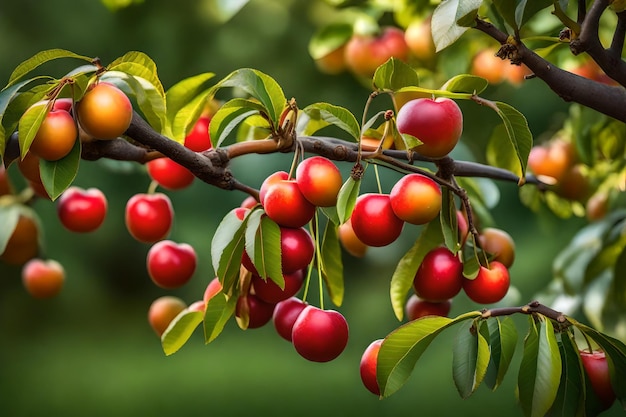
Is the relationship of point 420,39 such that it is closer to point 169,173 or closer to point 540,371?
point 169,173

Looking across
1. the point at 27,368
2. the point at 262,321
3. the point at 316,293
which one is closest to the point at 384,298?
the point at 316,293

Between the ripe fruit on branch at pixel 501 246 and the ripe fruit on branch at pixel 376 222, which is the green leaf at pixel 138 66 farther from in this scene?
the ripe fruit on branch at pixel 501 246

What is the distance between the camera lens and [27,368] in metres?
1.65

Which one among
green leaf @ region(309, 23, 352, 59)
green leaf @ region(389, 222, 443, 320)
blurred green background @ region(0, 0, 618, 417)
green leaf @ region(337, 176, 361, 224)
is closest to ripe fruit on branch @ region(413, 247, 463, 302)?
green leaf @ region(389, 222, 443, 320)

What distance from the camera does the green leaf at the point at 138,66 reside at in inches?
22.1

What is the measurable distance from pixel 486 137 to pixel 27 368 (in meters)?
1.06

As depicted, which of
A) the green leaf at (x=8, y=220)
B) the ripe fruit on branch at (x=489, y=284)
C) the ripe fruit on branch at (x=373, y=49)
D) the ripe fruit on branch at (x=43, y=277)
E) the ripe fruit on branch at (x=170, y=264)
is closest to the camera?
the ripe fruit on branch at (x=489, y=284)

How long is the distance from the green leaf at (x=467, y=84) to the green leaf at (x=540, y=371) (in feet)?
0.49

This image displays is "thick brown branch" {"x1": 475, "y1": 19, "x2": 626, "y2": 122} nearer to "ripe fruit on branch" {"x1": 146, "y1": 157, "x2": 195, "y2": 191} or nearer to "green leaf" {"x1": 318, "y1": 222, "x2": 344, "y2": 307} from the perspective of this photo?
"green leaf" {"x1": 318, "y1": 222, "x2": 344, "y2": 307}

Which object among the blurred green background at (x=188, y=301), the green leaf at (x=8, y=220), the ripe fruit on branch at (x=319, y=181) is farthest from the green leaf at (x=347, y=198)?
the blurred green background at (x=188, y=301)

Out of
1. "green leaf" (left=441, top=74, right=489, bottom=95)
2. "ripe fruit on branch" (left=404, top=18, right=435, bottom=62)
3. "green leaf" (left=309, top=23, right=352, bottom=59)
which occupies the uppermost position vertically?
"ripe fruit on branch" (left=404, top=18, right=435, bottom=62)

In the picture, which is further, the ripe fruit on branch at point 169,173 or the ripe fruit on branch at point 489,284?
the ripe fruit on branch at point 169,173

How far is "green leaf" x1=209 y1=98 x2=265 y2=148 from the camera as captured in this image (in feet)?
1.86

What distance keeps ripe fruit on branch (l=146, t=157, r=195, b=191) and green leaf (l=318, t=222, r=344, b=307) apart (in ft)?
0.48
